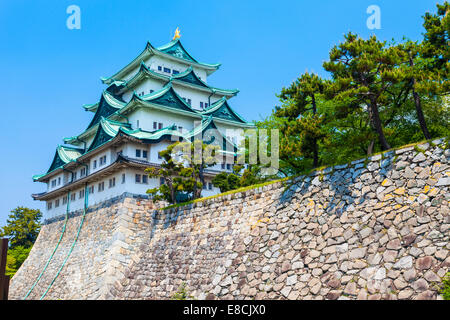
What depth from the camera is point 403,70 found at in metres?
15.1

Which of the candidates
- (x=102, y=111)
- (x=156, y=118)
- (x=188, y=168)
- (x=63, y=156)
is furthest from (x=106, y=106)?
(x=188, y=168)

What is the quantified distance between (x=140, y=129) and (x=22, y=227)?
25.1 m

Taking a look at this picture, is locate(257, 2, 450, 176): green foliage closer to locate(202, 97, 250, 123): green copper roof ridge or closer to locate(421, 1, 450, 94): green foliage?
locate(421, 1, 450, 94): green foliage

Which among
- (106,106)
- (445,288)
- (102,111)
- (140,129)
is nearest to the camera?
(445,288)

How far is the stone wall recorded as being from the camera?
38.2 feet

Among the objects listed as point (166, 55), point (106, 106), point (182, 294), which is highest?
point (166, 55)

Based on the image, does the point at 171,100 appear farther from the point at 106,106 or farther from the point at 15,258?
the point at 15,258

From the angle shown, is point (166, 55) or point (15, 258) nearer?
point (166, 55)

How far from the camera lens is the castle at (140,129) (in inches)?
1116

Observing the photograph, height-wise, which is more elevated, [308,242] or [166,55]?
[166,55]

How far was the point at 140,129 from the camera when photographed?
30.3m

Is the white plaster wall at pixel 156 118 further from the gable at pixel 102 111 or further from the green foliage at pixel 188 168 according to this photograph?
the green foliage at pixel 188 168

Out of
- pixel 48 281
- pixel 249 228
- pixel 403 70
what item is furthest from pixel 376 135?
Result: pixel 48 281

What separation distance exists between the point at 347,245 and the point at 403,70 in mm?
6977
